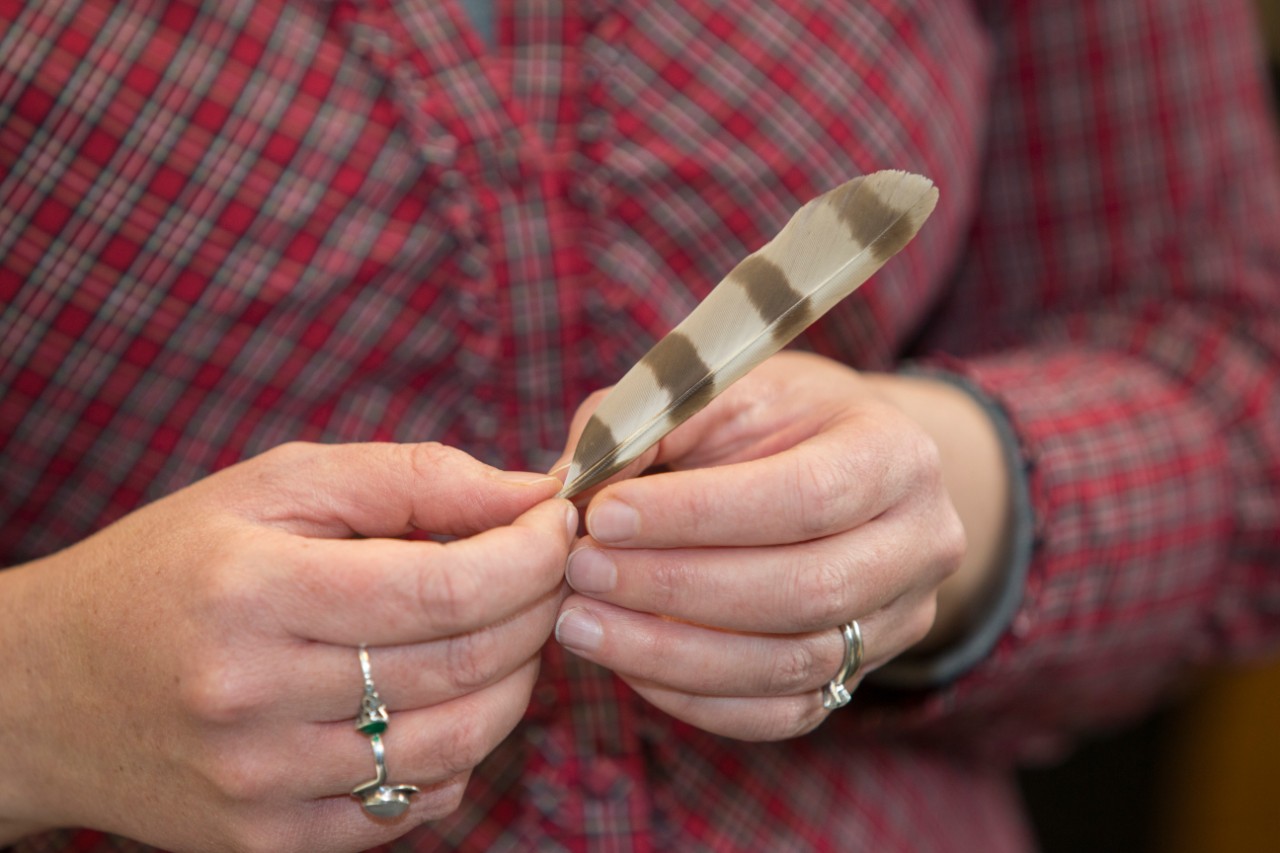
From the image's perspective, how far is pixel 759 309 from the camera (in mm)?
484

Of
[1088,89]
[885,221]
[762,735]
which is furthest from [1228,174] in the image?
[762,735]

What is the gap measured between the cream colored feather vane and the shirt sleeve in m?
0.28

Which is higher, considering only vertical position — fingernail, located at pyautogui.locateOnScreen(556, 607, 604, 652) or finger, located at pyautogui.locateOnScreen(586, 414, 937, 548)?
finger, located at pyautogui.locateOnScreen(586, 414, 937, 548)

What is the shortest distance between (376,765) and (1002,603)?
16.9 inches

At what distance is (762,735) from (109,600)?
311 millimetres

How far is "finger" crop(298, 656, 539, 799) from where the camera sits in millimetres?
432

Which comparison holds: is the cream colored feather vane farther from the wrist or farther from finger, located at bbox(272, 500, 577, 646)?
the wrist

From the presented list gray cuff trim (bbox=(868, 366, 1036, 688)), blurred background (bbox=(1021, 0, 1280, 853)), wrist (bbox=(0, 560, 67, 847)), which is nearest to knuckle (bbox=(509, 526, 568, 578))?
wrist (bbox=(0, 560, 67, 847))

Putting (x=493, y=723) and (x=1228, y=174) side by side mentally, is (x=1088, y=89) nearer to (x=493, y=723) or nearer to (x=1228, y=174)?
(x=1228, y=174)

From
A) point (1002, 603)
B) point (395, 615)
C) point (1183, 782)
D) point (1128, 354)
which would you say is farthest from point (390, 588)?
point (1183, 782)

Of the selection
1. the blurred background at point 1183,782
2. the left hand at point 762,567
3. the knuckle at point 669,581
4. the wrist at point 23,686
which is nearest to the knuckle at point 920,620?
the left hand at point 762,567

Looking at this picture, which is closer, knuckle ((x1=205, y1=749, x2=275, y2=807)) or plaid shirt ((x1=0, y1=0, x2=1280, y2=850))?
knuckle ((x1=205, y1=749, x2=275, y2=807))

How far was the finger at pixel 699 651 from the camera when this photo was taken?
0.48 m

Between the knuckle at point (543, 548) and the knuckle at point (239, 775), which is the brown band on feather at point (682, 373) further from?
the knuckle at point (239, 775)
